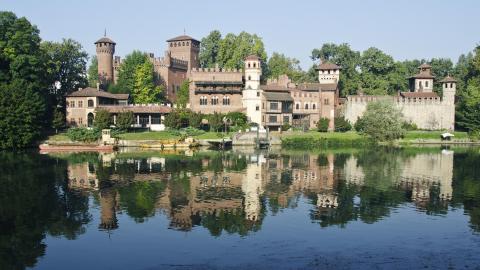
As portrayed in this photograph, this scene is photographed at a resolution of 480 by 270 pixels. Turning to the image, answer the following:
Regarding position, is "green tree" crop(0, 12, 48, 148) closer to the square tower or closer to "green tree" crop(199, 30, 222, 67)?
the square tower

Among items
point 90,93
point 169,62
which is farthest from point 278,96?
point 90,93

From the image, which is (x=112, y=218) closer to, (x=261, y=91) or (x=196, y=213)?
(x=196, y=213)

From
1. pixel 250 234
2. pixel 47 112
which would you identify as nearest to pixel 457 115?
pixel 47 112

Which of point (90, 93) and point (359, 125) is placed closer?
point (90, 93)

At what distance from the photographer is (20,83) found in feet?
195

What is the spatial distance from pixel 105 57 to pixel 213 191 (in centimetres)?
5455

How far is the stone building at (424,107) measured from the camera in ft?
251

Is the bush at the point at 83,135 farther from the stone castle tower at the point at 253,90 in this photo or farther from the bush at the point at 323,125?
the bush at the point at 323,125

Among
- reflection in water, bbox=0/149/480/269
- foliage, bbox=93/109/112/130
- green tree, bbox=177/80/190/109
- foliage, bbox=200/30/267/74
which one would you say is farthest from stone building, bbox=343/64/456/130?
foliage, bbox=93/109/112/130

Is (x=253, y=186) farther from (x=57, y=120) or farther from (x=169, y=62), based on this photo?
(x=169, y=62)

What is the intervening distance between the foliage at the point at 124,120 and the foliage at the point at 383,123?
3092 cm

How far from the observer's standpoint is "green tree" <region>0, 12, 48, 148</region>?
190ft

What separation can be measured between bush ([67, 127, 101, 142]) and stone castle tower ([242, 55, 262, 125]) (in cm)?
2149

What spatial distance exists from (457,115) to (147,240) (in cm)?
6752
